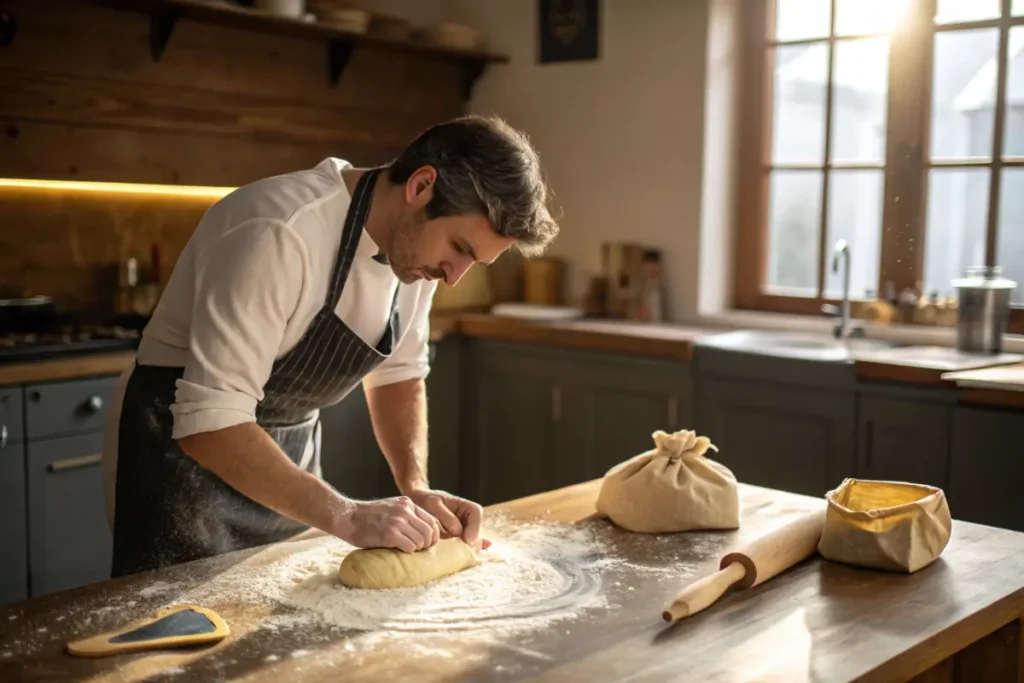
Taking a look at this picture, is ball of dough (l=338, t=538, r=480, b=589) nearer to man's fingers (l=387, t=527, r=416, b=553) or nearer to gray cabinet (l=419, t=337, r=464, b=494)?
man's fingers (l=387, t=527, r=416, b=553)

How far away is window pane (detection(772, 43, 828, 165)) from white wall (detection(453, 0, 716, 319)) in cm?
21

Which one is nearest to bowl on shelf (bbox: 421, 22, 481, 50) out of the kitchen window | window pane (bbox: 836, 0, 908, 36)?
the kitchen window

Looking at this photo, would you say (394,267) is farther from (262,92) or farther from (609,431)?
(262,92)

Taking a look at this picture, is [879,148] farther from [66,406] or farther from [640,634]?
[640,634]

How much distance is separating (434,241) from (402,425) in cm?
54

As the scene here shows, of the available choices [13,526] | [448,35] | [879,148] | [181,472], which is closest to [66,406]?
[13,526]

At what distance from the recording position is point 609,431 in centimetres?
388

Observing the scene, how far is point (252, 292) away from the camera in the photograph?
5.66 ft

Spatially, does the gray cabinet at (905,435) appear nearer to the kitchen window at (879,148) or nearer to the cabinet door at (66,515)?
the kitchen window at (879,148)

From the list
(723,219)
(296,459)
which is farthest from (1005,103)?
(296,459)

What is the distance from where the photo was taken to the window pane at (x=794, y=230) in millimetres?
4094

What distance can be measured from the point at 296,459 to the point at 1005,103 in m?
2.60

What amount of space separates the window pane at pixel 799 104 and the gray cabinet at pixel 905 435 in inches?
46.5

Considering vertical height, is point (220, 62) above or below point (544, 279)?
above
